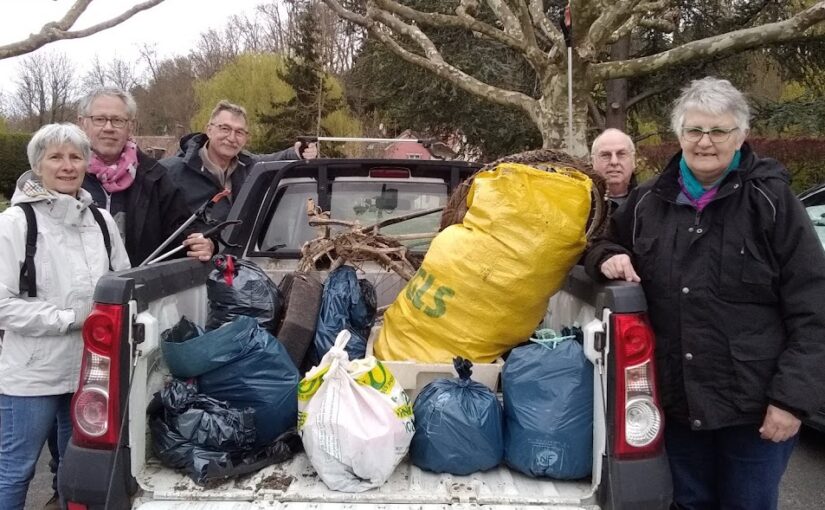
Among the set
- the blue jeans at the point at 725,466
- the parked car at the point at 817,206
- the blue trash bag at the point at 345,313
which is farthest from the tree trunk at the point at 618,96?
the blue jeans at the point at 725,466

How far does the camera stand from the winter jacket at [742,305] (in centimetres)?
222

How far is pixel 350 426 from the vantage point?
2246 mm

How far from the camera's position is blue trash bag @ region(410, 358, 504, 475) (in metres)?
2.40

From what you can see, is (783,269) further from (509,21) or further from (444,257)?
(509,21)

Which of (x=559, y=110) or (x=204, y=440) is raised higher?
(x=559, y=110)

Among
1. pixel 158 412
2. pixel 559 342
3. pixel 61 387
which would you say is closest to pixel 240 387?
pixel 158 412

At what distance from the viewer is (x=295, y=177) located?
4.25 m

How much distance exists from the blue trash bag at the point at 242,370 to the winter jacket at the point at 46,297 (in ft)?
1.46

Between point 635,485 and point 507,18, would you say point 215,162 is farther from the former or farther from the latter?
point 507,18

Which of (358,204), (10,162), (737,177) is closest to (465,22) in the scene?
(358,204)

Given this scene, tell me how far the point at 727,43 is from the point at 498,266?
717 cm

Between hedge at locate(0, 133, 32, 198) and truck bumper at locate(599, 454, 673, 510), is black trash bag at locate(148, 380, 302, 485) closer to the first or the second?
truck bumper at locate(599, 454, 673, 510)

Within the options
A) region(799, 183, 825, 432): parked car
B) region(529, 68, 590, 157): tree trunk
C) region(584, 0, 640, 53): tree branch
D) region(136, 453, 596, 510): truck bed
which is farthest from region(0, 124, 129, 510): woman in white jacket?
region(584, 0, 640, 53): tree branch

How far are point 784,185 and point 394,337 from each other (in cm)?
168
